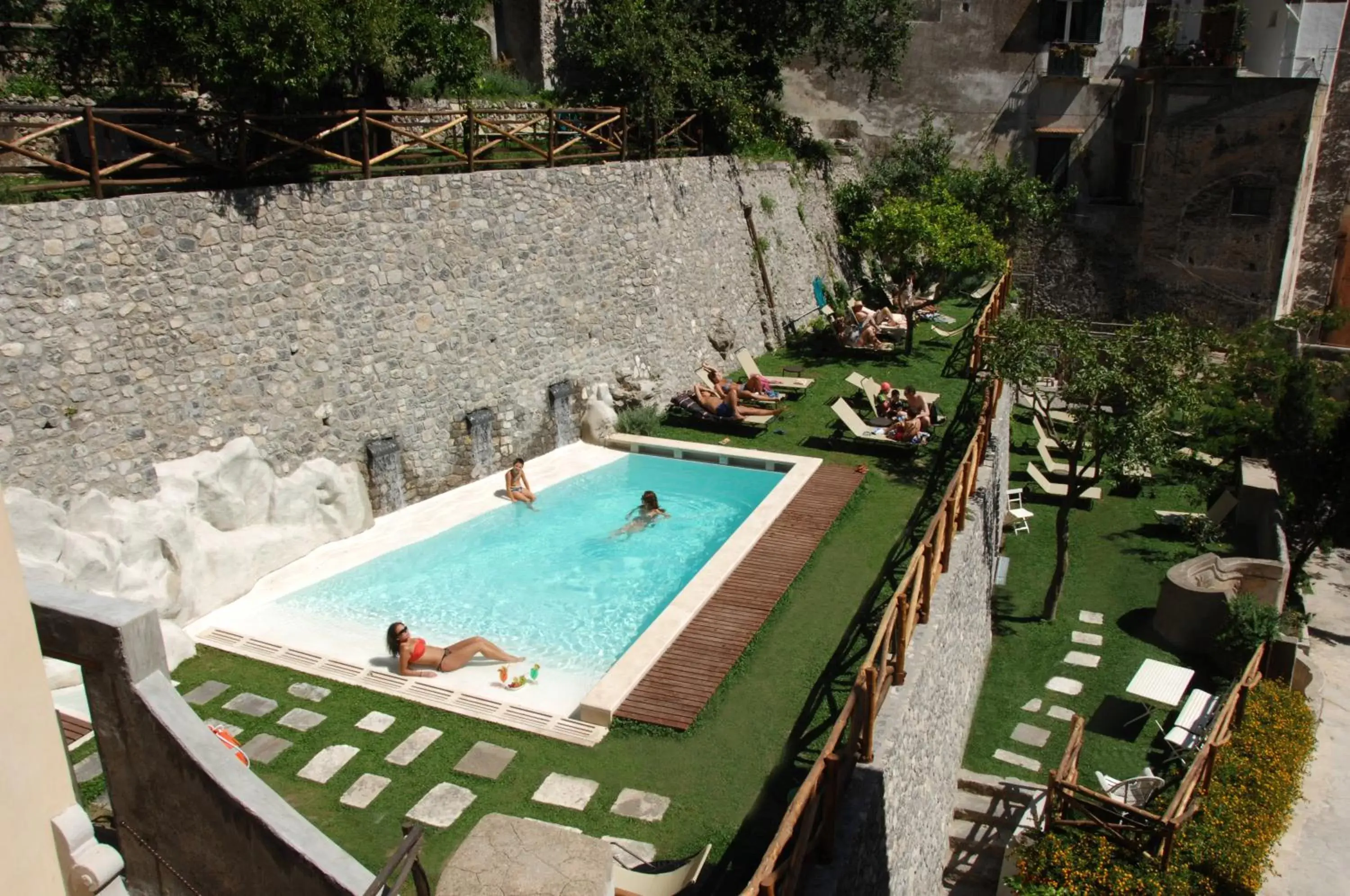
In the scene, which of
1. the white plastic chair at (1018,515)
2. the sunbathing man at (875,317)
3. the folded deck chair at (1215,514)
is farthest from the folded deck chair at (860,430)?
the sunbathing man at (875,317)

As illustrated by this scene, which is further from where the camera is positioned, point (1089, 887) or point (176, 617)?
point (176, 617)

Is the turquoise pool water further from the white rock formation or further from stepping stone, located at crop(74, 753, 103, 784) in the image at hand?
→ stepping stone, located at crop(74, 753, 103, 784)

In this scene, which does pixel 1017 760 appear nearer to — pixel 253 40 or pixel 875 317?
pixel 253 40

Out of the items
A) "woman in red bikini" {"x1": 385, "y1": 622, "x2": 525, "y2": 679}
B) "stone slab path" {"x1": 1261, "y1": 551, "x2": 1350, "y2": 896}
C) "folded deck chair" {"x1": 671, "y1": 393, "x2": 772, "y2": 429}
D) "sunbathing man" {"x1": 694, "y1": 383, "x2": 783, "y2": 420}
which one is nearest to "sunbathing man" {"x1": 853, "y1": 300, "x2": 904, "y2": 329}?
"sunbathing man" {"x1": 694, "y1": 383, "x2": 783, "y2": 420}

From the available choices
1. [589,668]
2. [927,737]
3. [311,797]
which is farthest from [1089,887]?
[311,797]

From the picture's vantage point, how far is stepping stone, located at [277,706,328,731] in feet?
27.7

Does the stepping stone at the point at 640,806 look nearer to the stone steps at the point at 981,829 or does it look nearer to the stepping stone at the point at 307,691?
the stepping stone at the point at 307,691

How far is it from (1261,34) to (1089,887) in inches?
869

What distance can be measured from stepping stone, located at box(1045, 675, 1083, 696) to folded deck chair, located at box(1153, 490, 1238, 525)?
5.02 meters

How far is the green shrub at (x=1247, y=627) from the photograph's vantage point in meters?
12.0

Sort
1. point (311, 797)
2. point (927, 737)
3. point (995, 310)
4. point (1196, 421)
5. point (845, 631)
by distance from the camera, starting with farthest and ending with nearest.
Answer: point (995, 310)
point (1196, 421)
point (845, 631)
point (927, 737)
point (311, 797)

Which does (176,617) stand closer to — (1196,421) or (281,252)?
(281,252)

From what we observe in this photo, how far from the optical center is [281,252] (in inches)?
449

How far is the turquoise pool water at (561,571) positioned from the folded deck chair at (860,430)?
1.49 m
